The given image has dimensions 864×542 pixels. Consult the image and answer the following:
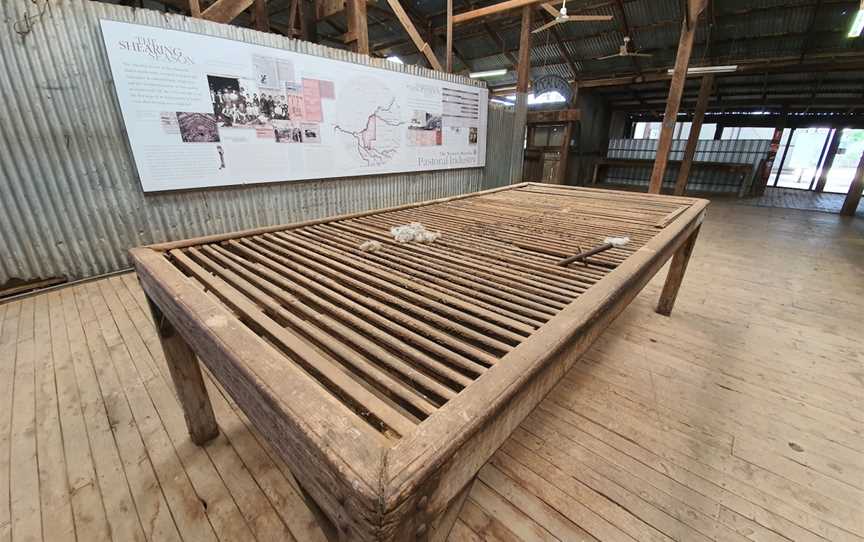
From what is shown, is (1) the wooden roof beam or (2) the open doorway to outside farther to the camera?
(2) the open doorway to outside

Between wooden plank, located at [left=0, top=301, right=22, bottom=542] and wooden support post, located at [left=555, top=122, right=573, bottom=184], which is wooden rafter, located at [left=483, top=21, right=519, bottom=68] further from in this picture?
wooden plank, located at [left=0, top=301, right=22, bottom=542]

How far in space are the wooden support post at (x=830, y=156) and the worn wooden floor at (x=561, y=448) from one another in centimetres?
1210

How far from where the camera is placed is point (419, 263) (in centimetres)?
136

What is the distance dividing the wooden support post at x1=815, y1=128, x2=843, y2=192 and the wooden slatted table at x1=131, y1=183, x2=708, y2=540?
43.9 ft

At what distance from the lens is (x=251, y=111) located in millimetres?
3301

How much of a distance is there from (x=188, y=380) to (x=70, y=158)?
8.32 feet

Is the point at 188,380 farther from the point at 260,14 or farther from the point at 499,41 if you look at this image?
the point at 499,41

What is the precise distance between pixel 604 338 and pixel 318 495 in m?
2.20

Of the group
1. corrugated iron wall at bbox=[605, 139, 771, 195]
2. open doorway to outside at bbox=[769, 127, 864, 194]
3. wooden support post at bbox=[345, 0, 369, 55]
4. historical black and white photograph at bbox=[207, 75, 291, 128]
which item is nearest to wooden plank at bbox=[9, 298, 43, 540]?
historical black and white photograph at bbox=[207, 75, 291, 128]

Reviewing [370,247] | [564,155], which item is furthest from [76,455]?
[564,155]

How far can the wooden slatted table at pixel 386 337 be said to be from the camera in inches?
19.8

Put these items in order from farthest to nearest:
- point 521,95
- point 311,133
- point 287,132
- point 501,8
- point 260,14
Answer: point 521,95 < point 501,8 < point 260,14 < point 311,133 < point 287,132

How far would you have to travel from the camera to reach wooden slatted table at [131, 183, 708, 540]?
0.50 metres

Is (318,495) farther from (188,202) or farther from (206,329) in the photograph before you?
(188,202)
